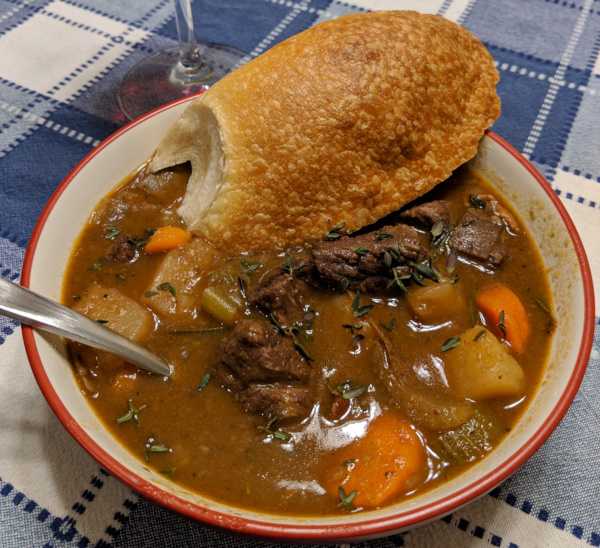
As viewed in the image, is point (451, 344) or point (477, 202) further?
point (477, 202)

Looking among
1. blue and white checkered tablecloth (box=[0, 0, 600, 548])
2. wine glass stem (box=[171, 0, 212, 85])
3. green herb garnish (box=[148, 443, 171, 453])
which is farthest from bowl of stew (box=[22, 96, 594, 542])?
wine glass stem (box=[171, 0, 212, 85])

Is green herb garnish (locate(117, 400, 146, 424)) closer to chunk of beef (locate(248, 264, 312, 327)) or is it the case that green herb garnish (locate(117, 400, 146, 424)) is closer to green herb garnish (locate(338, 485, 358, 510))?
chunk of beef (locate(248, 264, 312, 327))

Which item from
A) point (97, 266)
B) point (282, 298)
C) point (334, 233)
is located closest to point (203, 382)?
point (282, 298)

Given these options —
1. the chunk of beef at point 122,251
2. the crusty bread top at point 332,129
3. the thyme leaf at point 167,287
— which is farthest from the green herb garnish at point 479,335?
the chunk of beef at point 122,251

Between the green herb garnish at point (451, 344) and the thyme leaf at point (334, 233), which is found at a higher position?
the thyme leaf at point (334, 233)

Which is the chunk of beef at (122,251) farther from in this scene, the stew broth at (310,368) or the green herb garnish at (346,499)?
the green herb garnish at (346,499)

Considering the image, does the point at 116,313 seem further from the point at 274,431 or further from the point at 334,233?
the point at 334,233

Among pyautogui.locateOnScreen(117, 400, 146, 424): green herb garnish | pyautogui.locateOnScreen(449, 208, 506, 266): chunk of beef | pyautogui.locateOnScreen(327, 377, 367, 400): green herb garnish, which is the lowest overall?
pyautogui.locateOnScreen(117, 400, 146, 424): green herb garnish
